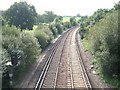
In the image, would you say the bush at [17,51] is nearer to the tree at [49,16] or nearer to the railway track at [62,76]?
the railway track at [62,76]

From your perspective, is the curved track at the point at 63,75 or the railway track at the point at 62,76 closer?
the railway track at the point at 62,76

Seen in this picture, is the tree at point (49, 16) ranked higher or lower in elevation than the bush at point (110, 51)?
lower

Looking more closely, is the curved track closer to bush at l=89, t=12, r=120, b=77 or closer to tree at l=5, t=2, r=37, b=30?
bush at l=89, t=12, r=120, b=77

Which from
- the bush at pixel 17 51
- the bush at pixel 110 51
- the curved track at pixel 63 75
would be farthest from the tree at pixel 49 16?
the bush at pixel 110 51

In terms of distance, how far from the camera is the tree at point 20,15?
68.5 m

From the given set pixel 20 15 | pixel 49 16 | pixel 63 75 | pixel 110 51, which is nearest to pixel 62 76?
pixel 63 75

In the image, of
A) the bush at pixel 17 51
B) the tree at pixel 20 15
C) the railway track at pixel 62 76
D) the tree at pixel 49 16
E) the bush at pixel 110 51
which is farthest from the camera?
the tree at pixel 49 16

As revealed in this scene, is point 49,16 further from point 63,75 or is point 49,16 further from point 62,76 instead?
point 62,76

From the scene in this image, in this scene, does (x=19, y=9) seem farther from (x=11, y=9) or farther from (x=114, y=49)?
(x=114, y=49)

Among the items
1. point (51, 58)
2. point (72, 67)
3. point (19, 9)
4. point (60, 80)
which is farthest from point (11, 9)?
point (60, 80)

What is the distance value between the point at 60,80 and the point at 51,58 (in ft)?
39.1

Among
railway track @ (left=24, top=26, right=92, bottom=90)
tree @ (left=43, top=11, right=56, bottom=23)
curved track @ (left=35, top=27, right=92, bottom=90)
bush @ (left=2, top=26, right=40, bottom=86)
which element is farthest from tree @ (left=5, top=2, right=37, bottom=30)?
tree @ (left=43, top=11, right=56, bottom=23)

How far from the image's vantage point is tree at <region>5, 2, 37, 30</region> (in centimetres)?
6850

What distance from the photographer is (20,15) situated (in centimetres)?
6962
